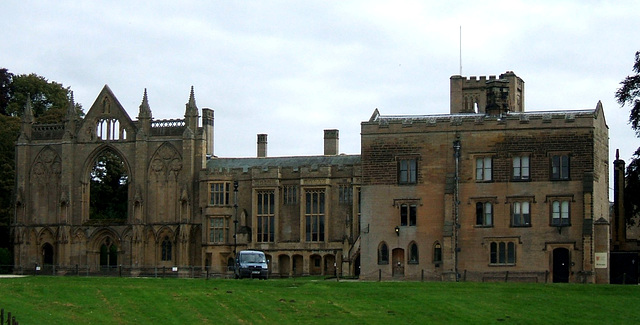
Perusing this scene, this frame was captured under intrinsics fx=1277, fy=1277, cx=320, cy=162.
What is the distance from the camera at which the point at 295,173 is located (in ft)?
271

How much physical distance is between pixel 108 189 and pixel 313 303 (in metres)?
56.6

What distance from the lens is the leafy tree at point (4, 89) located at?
101062 millimetres

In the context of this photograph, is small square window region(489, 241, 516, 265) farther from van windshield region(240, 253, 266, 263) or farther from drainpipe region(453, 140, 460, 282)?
van windshield region(240, 253, 266, 263)

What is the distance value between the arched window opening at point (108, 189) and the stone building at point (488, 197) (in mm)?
35672

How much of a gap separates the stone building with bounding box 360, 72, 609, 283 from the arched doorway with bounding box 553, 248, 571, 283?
5cm

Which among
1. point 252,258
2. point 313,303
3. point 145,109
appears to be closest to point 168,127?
point 145,109

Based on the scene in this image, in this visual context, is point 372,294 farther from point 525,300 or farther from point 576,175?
point 576,175

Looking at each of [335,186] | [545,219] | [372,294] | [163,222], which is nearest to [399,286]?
[372,294]

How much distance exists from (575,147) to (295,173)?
20.9 meters

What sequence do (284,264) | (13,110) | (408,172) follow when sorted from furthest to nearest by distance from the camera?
(13,110), (284,264), (408,172)

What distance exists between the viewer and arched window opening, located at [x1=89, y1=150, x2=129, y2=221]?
102 metres

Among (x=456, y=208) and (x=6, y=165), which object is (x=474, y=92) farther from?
(x=6, y=165)

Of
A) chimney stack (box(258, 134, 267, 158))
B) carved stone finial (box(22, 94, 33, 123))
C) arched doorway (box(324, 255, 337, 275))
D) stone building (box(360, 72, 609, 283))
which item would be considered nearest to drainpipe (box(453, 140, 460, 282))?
stone building (box(360, 72, 609, 283))

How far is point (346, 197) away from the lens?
266 feet
